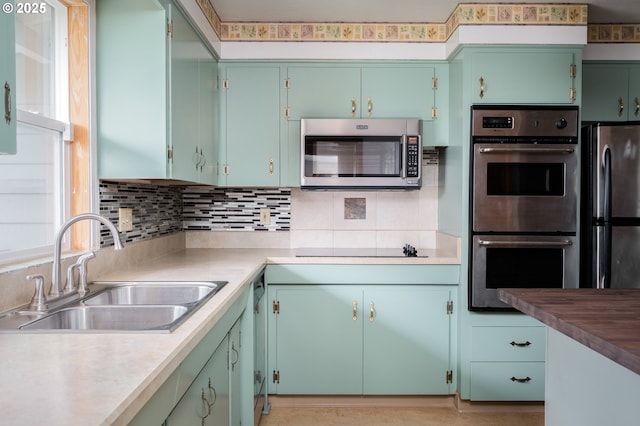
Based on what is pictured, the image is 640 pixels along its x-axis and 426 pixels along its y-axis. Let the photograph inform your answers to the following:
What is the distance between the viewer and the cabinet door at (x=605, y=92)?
112 inches

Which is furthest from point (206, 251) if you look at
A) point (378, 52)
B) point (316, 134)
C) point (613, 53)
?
point (613, 53)

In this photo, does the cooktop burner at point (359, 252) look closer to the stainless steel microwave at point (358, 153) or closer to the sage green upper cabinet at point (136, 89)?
the stainless steel microwave at point (358, 153)

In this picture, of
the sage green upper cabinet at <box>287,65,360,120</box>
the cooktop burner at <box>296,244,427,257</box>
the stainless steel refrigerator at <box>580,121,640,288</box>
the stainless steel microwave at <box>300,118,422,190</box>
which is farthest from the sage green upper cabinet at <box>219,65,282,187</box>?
the stainless steel refrigerator at <box>580,121,640,288</box>

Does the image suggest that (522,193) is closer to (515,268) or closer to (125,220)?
(515,268)

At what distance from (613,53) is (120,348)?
3.17m

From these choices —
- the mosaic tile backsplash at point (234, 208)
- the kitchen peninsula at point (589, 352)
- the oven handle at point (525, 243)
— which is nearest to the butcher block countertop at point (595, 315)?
the kitchen peninsula at point (589, 352)

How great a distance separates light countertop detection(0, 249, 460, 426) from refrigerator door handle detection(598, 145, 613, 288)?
2.14 m

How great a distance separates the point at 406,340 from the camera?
8.68 ft

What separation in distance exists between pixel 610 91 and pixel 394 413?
2383mm

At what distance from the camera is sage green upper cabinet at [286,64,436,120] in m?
2.84

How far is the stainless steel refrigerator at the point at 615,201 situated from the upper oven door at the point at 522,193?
0.43ft

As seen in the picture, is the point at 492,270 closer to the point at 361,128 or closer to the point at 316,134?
the point at 361,128

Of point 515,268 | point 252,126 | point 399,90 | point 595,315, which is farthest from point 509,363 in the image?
point 252,126

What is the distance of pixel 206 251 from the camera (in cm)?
299
